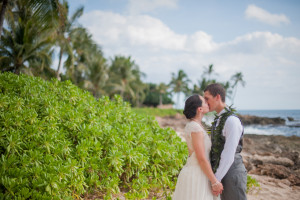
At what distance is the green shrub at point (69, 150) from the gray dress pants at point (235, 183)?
1.58 m

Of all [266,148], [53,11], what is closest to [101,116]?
[53,11]

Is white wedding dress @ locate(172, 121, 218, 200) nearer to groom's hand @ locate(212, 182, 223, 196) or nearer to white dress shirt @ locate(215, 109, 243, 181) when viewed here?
groom's hand @ locate(212, 182, 223, 196)

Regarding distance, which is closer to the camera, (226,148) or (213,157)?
(226,148)

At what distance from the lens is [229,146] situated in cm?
248

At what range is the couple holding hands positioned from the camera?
2.49m

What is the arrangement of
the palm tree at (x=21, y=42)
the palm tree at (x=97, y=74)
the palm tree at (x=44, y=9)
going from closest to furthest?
the palm tree at (x=44, y=9), the palm tree at (x=21, y=42), the palm tree at (x=97, y=74)

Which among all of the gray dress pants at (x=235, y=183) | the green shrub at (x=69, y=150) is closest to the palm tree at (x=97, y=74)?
the green shrub at (x=69, y=150)

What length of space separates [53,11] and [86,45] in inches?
607

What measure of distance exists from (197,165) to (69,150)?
2.11 m

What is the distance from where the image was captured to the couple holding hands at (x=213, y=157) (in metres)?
2.49

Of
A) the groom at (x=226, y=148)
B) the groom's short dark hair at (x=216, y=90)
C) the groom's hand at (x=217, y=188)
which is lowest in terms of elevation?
the groom's hand at (x=217, y=188)

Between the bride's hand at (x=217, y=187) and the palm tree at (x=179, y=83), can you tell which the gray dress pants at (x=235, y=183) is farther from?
the palm tree at (x=179, y=83)

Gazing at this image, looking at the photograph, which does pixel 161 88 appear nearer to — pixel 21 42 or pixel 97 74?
pixel 97 74

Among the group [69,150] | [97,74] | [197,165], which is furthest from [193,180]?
[97,74]
